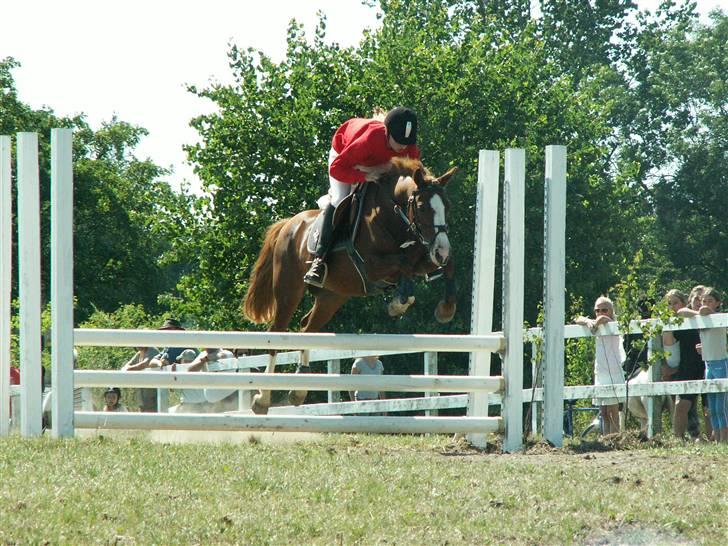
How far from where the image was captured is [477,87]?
29266 mm

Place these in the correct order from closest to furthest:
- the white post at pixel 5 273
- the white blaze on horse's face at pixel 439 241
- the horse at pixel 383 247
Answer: the white blaze on horse's face at pixel 439 241, the horse at pixel 383 247, the white post at pixel 5 273

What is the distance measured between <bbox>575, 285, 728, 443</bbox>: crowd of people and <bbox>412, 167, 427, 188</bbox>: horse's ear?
7.73 ft

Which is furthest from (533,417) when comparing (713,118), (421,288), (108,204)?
(713,118)

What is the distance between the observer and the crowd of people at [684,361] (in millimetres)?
9078

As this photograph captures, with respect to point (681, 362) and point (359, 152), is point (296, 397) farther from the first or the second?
point (681, 362)

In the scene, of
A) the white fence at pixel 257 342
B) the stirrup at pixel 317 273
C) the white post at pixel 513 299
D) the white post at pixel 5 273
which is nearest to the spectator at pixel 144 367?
the white post at pixel 5 273

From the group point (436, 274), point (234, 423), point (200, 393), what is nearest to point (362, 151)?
point (436, 274)

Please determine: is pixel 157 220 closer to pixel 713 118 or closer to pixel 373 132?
pixel 373 132

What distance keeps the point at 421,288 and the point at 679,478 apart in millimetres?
Result: 21113

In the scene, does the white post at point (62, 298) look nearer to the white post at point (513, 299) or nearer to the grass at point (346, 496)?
the grass at point (346, 496)

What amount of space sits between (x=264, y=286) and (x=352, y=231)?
6.57ft

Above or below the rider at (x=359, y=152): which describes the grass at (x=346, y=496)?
below

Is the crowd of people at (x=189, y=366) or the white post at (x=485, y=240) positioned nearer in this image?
the white post at (x=485, y=240)

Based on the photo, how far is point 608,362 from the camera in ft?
33.7
